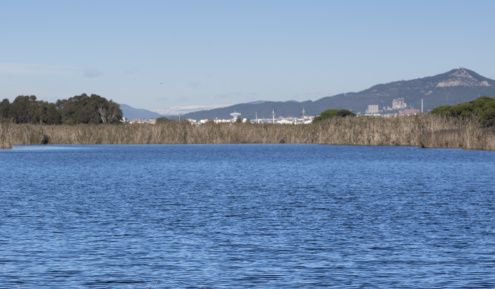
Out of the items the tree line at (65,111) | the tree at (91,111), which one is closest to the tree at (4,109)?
the tree line at (65,111)

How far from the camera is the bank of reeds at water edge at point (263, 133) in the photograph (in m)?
74.6

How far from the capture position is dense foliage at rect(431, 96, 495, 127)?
76625mm

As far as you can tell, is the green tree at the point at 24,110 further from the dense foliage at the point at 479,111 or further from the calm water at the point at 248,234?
the calm water at the point at 248,234

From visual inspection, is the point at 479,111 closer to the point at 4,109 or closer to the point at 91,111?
the point at 91,111

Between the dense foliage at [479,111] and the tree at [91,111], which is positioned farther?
the tree at [91,111]

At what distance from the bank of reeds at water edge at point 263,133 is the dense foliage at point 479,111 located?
230 cm

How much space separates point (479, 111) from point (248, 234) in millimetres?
67612

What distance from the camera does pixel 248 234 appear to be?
1812cm

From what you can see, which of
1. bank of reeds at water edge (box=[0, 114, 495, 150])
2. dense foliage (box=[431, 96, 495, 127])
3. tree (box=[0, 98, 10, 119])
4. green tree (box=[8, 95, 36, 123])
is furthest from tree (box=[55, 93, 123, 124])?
dense foliage (box=[431, 96, 495, 127])

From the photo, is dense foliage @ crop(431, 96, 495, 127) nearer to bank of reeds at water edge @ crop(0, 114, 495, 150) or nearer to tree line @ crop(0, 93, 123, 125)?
bank of reeds at water edge @ crop(0, 114, 495, 150)

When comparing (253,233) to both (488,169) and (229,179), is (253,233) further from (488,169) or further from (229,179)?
(488,169)

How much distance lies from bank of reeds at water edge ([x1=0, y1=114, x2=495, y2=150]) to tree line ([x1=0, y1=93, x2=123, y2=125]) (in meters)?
47.1

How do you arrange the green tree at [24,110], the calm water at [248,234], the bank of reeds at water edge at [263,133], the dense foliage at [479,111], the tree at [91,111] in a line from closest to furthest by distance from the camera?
the calm water at [248,234]
the bank of reeds at water edge at [263,133]
the dense foliage at [479,111]
the tree at [91,111]
the green tree at [24,110]

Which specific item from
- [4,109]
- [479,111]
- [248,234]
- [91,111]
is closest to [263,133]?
[479,111]
